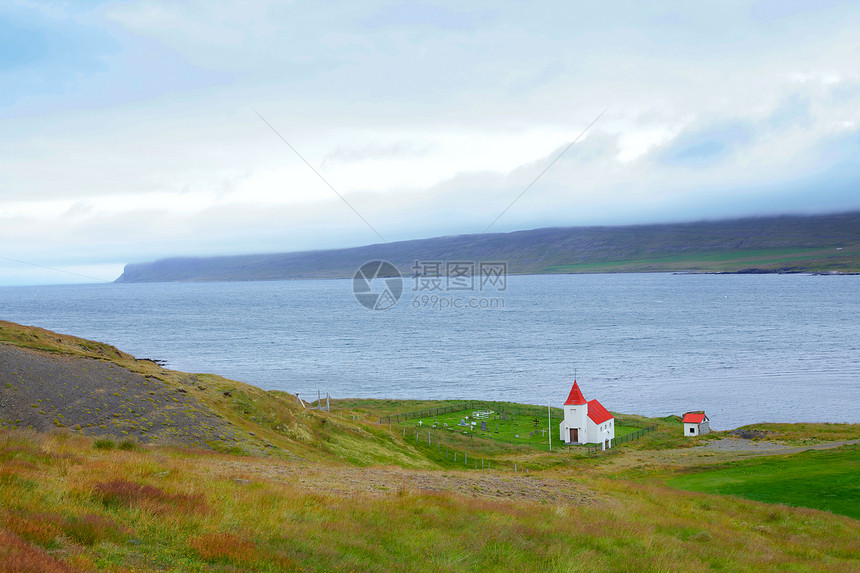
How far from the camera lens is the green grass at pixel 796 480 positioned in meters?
24.0

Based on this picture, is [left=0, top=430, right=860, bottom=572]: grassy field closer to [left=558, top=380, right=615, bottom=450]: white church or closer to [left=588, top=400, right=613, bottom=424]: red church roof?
[left=558, top=380, right=615, bottom=450]: white church

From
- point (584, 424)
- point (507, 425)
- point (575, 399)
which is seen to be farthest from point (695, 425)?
point (507, 425)

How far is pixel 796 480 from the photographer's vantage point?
89.7 feet

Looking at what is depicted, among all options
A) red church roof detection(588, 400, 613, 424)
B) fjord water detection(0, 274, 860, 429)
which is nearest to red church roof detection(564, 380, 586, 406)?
red church roof detection(588, 400, 613, 424)

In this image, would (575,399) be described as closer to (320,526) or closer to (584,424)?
(584,424)

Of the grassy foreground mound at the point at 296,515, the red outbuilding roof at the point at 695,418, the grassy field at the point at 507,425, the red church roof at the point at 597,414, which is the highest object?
the grassy foreground mound at the point at 296,515

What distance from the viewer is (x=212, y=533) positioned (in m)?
9.17

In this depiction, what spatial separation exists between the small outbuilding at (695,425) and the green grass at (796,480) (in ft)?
65.8

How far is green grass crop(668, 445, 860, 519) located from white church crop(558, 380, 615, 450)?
17618 mm

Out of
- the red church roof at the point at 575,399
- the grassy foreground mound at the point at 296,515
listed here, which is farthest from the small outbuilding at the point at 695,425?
the grassy foreground mound at the point at 296,515

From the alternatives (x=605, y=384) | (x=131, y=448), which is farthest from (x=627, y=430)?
(x=131, y=448)

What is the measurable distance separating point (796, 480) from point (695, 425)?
98.5ft

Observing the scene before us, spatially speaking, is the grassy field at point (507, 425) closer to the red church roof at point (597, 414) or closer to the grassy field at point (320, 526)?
the red church roof at point (597, 414)

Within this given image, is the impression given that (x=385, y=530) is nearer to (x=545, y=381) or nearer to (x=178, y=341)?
(x=545, y=381)
